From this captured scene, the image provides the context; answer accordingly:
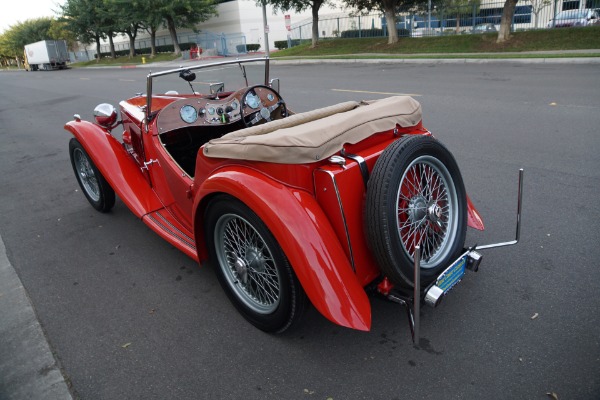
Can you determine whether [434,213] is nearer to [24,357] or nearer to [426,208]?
[426,208]

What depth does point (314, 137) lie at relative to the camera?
87.2 inches

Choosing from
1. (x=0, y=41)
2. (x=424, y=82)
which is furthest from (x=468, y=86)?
(x=0, y=41)

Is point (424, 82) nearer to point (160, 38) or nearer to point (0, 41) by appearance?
point (160, 38)

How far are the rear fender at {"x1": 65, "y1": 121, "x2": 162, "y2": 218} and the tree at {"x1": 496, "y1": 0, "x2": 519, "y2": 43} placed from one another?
56.6 ft

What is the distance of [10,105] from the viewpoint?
15.0 meters

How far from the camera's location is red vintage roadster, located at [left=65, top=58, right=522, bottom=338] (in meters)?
2.14

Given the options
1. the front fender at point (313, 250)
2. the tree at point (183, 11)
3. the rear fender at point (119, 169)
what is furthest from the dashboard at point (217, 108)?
the tree at point (183, 11)

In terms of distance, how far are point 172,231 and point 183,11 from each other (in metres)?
35.8

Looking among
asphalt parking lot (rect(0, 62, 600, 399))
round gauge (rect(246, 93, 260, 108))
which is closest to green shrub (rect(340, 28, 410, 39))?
asphalt parking lot (rect(0, 62, 600, 399))

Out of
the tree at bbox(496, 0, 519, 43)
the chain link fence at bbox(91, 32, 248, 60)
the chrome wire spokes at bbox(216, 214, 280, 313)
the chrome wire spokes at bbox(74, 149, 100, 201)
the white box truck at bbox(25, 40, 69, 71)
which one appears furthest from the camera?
the white box truck at bbox(25, 40, 69, 71)

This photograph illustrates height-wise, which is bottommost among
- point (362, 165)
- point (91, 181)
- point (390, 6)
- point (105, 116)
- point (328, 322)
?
point (328, 322)

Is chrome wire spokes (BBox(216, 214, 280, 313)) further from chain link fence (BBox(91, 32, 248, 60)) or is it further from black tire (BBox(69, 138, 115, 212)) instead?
chain link fence (BBox(91, 32, 248, 60))

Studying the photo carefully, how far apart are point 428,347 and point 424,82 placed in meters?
10.1

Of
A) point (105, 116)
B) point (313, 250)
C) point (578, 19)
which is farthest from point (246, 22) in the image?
point (313, 250)
